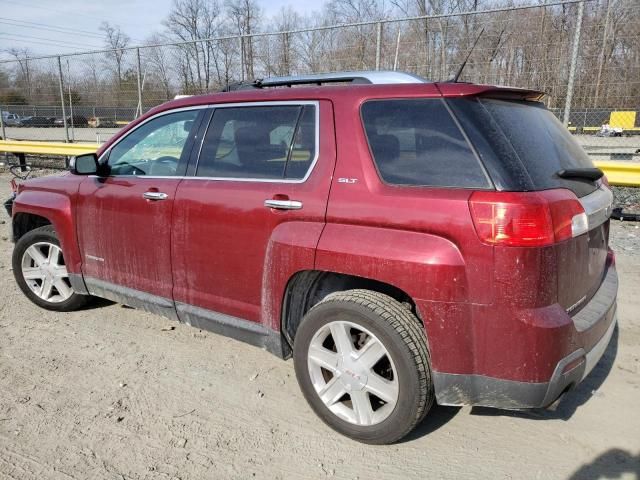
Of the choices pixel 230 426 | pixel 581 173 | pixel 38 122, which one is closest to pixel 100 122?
pixel 38 122

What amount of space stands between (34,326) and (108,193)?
52.7 inches

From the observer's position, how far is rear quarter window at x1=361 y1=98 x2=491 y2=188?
2.41 m

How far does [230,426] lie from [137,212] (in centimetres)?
165

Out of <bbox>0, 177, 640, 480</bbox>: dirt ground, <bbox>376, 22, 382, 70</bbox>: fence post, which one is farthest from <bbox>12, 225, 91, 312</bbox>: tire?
<bbox>376, 22, 382, 70</bbox>: fence post

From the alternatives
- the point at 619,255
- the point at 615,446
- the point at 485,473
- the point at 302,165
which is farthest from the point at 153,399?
the point at 619,255

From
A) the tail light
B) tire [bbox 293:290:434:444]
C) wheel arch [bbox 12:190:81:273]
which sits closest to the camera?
the tail light

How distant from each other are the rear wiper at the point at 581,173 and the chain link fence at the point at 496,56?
2118 mm

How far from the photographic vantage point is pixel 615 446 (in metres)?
2.68

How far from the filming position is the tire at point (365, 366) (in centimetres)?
249

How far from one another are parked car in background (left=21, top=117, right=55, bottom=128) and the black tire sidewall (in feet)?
44.8

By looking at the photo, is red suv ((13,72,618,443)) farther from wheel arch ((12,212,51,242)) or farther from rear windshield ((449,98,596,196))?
wheel arch ((12,212,51,242))

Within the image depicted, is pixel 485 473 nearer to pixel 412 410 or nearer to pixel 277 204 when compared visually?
pixel 412 410

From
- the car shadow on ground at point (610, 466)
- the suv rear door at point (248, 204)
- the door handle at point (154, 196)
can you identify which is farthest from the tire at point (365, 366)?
the door handle at point (154, 196)

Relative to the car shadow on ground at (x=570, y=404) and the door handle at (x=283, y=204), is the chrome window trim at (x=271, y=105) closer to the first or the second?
the door handle at (x=283, y=204)
